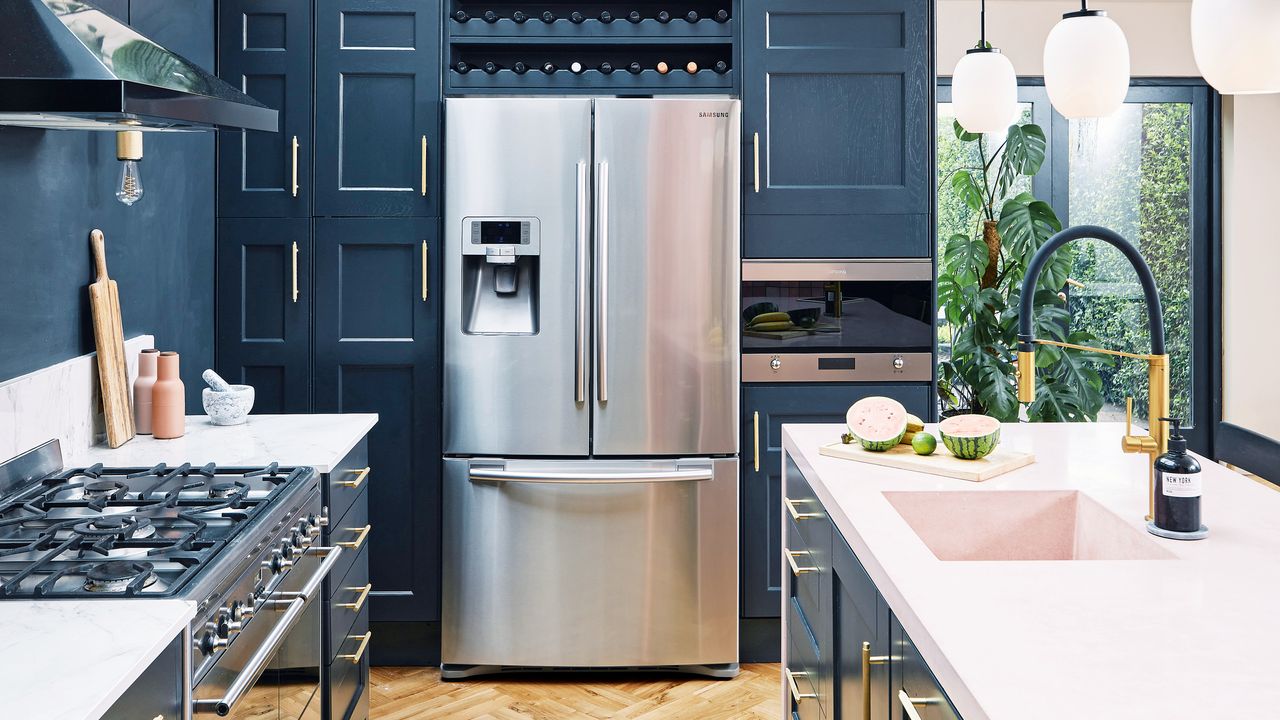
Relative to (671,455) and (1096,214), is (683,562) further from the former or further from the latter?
(1096,214)

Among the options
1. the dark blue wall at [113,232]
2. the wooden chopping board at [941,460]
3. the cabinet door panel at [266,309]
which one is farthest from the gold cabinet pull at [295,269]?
the wooden chopping board at [941,460]

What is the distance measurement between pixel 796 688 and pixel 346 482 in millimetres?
1211

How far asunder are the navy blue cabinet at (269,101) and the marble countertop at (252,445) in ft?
2.67

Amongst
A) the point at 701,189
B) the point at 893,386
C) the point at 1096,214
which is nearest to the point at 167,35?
the point at 701,189

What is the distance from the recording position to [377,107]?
10.6ft

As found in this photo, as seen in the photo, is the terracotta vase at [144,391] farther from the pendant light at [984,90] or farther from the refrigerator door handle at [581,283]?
the pendant light at [984,90]

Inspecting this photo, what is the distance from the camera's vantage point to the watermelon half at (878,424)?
2.11 metres

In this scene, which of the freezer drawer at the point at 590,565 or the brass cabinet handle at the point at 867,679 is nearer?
the brass cabinet handle at the point at 867,679

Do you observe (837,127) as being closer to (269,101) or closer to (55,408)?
(269,101)

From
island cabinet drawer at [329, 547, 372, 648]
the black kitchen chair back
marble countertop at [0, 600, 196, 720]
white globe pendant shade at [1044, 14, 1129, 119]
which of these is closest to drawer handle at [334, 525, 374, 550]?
island cabinet drawer at [329, 547, 372, 648]

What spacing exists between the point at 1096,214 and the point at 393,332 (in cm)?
317

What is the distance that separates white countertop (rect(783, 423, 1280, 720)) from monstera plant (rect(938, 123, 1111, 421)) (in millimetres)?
2076

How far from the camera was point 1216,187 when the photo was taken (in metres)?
4.38

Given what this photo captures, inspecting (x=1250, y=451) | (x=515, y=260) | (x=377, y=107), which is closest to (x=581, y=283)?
(x=515, y=260)
